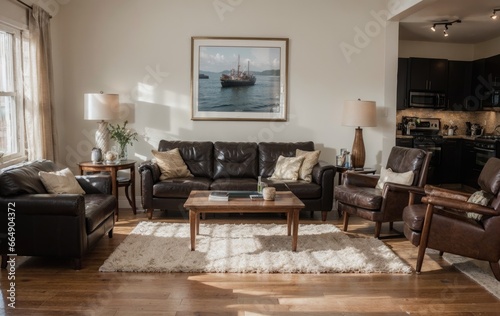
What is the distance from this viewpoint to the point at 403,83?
807cm

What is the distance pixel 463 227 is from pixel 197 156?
11.2ft

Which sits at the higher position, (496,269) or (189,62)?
(189,62)

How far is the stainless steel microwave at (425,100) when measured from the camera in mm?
8039

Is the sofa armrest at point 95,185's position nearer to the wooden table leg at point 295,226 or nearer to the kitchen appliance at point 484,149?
the wooden table leg at point 295,226

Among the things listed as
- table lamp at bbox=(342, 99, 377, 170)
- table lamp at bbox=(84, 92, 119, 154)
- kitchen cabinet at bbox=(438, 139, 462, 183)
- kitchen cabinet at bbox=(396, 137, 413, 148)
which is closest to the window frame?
table lamp at bbox=(84, 92, 119, 154)

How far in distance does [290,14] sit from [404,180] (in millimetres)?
2802

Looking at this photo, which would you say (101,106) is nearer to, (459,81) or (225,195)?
(225,195)

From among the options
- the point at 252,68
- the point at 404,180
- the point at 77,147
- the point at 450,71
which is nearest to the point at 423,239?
the point at 404,180

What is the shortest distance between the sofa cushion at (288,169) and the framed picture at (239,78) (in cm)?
78

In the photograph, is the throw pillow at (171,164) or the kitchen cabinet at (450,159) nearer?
the throw pillow at (171,164)

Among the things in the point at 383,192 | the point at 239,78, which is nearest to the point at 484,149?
Answer: the point at 383,192

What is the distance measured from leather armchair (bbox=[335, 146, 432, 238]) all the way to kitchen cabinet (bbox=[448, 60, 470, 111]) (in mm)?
3659

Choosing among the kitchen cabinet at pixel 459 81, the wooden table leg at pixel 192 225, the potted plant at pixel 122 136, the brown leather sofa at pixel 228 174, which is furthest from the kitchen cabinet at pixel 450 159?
Answer: the wooden table leg at pixel 192 225

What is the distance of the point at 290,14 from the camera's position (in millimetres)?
6102
